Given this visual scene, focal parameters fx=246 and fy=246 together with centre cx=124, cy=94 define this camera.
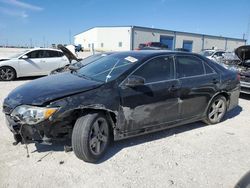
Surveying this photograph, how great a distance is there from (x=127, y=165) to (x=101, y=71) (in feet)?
5.20

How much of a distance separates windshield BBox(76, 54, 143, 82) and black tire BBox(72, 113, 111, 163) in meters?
0.66

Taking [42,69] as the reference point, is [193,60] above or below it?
above

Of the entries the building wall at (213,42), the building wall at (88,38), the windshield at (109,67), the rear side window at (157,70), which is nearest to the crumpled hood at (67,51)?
the windshield at (109,67)

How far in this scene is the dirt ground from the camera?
3.09 meters

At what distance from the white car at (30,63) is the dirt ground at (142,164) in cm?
654

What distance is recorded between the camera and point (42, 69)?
1098cm

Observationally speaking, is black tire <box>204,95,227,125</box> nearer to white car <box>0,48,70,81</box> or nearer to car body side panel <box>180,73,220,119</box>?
car body side panel <box>180,73,220,119</box>

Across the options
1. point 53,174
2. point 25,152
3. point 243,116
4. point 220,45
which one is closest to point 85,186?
point 53,174

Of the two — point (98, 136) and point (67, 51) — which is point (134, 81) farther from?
point (67, 51)

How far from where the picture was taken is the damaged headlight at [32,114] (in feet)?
10.3

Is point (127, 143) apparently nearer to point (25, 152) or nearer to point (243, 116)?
point (25, 152)

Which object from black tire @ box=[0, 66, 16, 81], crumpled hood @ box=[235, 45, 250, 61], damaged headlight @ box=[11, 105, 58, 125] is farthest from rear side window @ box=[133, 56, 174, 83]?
black tire @ box=[0, 66, 16, 81]

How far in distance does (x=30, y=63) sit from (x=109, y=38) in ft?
142

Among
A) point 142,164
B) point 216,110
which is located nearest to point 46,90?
point 142,164
